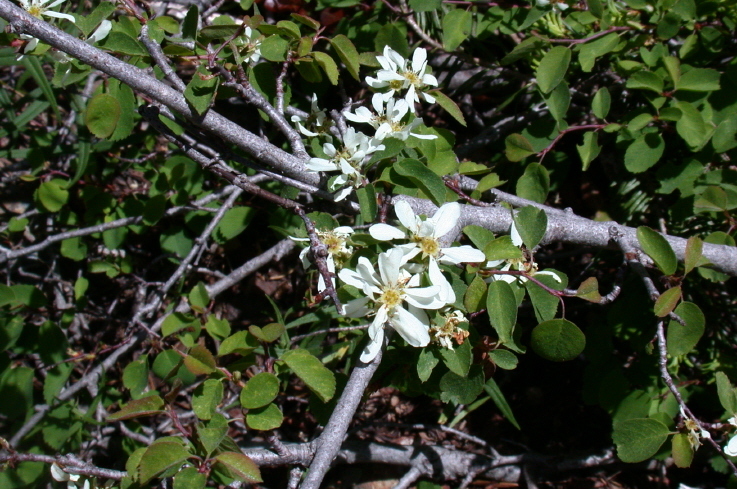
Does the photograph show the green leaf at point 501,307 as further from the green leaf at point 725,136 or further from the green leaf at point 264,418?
the green leaf at point 725,136

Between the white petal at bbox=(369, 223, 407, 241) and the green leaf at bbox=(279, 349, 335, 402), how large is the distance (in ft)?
1.55

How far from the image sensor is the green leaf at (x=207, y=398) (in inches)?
62.9

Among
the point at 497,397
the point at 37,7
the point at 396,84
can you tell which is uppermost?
the point at 37,7

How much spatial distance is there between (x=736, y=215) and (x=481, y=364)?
1.21 metres

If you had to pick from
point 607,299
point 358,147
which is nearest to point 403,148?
point 358,147

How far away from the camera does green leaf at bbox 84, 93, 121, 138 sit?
165cm

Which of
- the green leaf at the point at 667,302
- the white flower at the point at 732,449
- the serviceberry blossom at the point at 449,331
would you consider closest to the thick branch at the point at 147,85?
the serviceberry blossom at the point at 449,331

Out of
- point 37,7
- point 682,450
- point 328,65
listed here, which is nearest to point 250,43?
point 328,65

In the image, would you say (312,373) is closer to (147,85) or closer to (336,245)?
(336,245)

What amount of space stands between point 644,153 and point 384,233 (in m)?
1.19

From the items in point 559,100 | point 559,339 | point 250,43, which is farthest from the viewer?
point 559,100

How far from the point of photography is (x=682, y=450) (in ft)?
5.22

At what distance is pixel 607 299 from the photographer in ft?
4.89

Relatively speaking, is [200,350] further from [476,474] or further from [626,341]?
[626,341]
